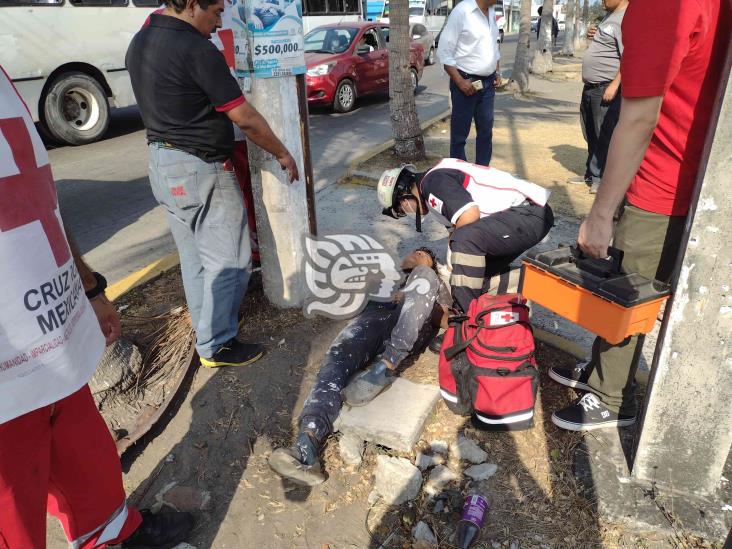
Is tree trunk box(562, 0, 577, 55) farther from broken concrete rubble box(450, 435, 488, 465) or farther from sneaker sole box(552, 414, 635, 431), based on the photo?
broken concrete rubble box(450, 435, 488, 465)

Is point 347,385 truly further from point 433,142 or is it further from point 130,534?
point 433,142

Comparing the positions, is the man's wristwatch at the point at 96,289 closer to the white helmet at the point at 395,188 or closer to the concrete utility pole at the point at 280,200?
the concrete utility pole at the point at 280,200

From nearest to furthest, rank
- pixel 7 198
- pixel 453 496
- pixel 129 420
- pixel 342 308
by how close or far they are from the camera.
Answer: pixel 7 198
pixel 453 496
pixel 129 420
pixel 342 308

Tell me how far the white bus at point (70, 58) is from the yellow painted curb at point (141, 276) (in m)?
5.32

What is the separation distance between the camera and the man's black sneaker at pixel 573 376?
9.06ft

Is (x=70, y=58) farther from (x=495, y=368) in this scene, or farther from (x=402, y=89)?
(x=495, y=368)

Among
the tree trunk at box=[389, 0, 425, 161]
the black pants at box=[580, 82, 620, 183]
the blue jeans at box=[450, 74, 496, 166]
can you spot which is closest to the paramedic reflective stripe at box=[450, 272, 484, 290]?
the black pants at box=[580, 82, 620, 183]

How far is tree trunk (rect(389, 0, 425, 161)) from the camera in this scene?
641 centimetres

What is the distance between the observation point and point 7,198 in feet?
4.01

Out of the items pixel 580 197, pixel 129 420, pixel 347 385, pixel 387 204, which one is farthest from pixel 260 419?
pixel 580 197

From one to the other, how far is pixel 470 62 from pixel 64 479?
16.9 feet

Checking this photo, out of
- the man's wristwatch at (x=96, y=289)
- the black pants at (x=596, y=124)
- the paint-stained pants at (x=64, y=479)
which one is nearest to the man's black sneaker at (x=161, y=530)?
the paint-stained pants at (x=64, y=479)

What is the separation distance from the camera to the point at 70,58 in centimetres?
844

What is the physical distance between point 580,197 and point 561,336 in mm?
2746
